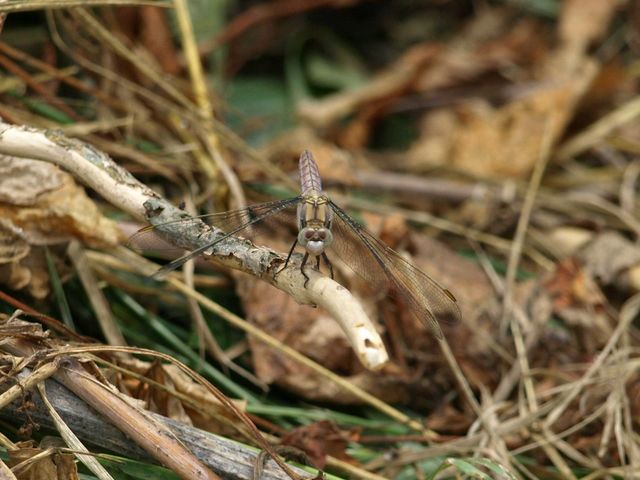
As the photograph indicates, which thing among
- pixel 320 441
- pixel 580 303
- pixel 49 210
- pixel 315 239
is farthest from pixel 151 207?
pixel 580 303

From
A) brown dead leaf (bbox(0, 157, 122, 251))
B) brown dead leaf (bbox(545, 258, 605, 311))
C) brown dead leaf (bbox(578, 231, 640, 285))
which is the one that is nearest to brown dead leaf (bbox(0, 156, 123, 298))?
brown dead leaf (bbox(0, 157, 122, 251))

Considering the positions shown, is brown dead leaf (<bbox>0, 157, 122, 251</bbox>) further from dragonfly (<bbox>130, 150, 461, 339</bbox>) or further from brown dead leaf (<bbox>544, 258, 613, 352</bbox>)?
brown dead leaf (<bbox>544, 258, 613, 352</bbox>)

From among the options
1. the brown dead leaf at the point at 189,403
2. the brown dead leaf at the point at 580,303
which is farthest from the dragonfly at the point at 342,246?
the brown dead leaf at the point at 580,303

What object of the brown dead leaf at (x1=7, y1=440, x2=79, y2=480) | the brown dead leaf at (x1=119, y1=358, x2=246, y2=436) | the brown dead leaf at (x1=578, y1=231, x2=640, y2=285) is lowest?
the brown dead leaf at (x1=7, y1=440, x2=79, y2=480)

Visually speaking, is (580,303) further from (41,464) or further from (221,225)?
(41,464)

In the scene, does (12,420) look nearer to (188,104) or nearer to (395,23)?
(188,104)

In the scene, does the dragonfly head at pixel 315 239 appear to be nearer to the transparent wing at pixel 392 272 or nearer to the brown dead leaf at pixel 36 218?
the transparent wing at pixel 392 272
